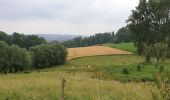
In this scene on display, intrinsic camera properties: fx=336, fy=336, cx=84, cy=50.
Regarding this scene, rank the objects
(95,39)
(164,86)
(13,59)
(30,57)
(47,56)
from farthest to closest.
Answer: (95,39) < (30,57) < (47,56) < (13,59) < (164,86)

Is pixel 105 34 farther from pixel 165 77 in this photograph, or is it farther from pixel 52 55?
pixel 165 77

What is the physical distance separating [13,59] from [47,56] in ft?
22.0

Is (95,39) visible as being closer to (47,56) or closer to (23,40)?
(23,40)

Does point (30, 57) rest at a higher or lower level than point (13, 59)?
higher

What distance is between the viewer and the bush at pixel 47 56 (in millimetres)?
67094

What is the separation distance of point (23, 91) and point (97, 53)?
6745cm

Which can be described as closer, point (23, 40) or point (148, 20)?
point (148, 20)

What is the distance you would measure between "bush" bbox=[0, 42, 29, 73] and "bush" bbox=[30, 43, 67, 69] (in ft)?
6.20

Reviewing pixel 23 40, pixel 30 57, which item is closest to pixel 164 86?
pixel 30 57

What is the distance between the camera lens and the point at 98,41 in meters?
147

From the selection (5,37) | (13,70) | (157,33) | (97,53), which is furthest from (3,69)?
(5,37)

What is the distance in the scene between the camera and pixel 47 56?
6744 cm

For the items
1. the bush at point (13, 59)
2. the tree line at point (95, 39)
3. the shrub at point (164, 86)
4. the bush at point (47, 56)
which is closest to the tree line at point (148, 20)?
the bush at point (47, 56)

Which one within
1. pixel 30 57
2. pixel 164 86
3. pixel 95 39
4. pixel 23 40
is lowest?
pixel 30 57
